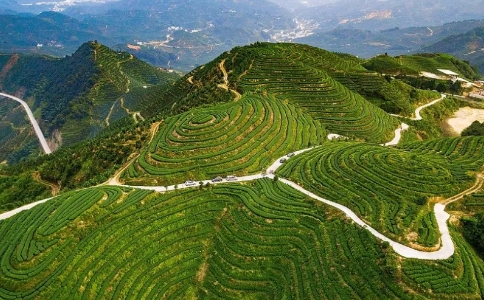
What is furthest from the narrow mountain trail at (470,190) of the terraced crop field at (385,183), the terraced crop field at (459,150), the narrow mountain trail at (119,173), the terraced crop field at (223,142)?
the narrow mountain trail at (119,173)

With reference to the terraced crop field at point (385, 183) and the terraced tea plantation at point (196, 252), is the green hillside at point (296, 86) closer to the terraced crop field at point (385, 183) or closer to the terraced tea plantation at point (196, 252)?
the terraced crop field at point (385, 183)

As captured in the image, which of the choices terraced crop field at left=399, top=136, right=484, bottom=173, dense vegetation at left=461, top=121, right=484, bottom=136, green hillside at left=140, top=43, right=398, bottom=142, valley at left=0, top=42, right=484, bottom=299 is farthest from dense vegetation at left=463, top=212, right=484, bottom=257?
dense vegetation at left=461, top=121, right=484, bottom=136

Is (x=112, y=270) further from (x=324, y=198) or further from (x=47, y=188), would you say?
(x=47, y=188)

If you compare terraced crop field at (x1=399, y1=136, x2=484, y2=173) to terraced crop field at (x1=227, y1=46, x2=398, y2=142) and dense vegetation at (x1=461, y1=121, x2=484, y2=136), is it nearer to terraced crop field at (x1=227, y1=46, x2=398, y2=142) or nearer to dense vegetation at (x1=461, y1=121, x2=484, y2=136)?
terraced crop field at (x1=227, y1=46, x2=398, y2=142)

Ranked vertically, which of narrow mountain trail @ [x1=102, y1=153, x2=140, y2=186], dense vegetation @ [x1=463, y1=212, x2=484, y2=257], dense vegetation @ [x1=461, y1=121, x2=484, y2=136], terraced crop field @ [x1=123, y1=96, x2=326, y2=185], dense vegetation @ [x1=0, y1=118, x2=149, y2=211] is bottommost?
dense vegetation @ [x1=0, y1=118, x2=149, y2=211]

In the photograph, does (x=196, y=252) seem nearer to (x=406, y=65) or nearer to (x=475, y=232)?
(x=475, y=232)

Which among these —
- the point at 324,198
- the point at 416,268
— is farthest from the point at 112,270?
the point at 416,268

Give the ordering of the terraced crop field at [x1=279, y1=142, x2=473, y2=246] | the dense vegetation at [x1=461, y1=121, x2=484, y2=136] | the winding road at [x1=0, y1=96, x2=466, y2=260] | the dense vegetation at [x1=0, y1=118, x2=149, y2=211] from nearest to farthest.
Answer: the winding road at [x1=0, y1=96, x2=466, y2=260]
the terraced crop field at [x1=279, y1=142, x2=473, y2=246]
the dense vegetation at [x1=0, y1=118, x2=149, y2=211]
the dense vegetation at [x1=461, y1=121, x2=484, y2=136]

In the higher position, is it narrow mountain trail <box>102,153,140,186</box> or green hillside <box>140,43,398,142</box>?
green hillside <box>140,43,398,142</box>
